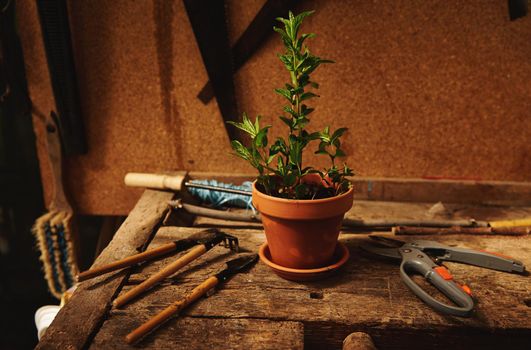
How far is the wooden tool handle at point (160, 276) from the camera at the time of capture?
728mm

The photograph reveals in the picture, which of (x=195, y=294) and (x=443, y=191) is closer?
(x=195, y=294)

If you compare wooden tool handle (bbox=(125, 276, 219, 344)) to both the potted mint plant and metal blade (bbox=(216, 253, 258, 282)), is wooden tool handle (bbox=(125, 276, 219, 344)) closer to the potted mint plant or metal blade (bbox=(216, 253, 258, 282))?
metal blade (bbox=(216, 253, 258, 282))

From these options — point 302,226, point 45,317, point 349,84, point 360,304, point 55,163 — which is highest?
point 349,84

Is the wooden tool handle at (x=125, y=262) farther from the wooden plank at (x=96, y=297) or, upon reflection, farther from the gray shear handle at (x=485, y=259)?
the gray shear handle at (x=485, y=259)

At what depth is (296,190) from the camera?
792 millimetres

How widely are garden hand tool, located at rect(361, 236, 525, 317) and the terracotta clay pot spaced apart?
157mm

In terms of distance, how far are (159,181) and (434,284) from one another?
33.2 inches

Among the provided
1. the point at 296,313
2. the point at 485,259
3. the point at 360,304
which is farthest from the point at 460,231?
the point at 296,313

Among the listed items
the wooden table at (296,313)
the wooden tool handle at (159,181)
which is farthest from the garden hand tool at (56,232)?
the wooden table at (296,313)

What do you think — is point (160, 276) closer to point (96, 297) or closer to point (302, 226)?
point (96, 297)

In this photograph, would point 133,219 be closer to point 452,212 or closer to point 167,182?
point 167,182

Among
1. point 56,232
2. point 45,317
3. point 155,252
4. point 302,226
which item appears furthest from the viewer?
point 56,232

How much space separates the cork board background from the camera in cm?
123

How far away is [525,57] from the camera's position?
1.21 m
